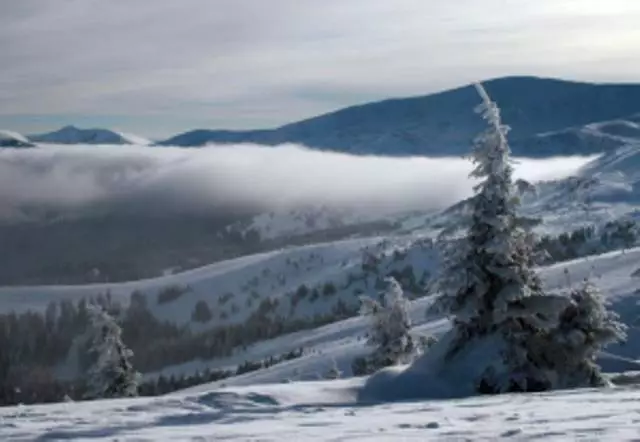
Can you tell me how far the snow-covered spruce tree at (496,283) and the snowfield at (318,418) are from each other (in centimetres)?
588

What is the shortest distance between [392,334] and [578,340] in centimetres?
2015

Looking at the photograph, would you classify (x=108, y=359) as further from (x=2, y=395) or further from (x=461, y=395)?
(x=2, y=395)

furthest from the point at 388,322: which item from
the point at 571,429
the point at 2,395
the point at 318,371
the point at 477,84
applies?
the point at 2,395

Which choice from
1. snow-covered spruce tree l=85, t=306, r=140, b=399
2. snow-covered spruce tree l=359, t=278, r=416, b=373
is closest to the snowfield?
snow-covered spruce tree l=359, t=278, r=416, b=373

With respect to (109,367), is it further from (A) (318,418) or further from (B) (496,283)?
(A) (318,418)

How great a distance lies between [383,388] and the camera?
2533cm

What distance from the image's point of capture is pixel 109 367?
47.4m

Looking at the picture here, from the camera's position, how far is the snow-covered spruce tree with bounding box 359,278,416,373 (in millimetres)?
46875

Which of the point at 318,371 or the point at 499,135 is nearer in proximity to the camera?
the point at 499,135

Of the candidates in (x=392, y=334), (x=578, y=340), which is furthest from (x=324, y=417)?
(x=392, y=334)

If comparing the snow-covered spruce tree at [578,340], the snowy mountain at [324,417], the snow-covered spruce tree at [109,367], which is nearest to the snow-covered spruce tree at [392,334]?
the snow-covered spruce tree at [109,367]

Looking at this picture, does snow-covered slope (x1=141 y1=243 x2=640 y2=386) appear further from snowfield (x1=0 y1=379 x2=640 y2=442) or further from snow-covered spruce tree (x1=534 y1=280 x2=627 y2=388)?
snowfield (x1=0 y1=379 x2=640 y2=442)

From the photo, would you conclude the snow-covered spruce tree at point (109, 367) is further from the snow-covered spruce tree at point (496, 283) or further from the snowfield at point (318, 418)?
the snowfield at point (318, 418)

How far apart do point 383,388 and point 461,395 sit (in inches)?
109
